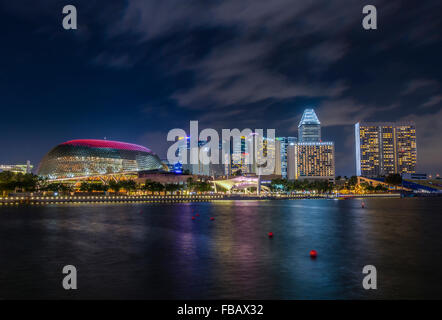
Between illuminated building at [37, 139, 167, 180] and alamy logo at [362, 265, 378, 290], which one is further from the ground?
illuminated building at [37, 139, 167, 180]

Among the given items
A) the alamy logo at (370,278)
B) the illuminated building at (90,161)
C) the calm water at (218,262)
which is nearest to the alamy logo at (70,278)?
the calm water at (218,262)

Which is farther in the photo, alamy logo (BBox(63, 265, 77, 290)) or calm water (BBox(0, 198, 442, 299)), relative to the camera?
alamy logo (BBox(63, 265, 77, 290))

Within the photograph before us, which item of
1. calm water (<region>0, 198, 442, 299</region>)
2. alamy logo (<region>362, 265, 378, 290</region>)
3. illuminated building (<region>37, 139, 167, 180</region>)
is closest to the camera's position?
calm water (<region>0, 198, 442, 299</region>)

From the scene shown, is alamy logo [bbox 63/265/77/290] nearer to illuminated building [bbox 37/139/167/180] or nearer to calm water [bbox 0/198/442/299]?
calm water [bbox 0/198/442/299]

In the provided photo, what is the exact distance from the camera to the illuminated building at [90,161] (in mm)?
156538

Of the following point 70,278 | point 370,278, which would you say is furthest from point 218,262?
point 370,278

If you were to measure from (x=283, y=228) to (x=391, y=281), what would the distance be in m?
23.8

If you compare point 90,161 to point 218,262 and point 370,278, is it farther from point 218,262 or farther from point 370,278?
point 370,278

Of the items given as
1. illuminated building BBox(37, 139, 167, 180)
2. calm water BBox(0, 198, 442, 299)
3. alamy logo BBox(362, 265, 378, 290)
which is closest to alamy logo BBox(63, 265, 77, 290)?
calm water BBox(0, 198, 442, 299)

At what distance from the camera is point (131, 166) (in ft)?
572

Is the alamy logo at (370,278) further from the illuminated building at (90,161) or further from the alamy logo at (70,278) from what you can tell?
the illuminated building at (90,161)

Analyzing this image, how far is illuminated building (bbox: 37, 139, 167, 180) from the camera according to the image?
15654 cm
